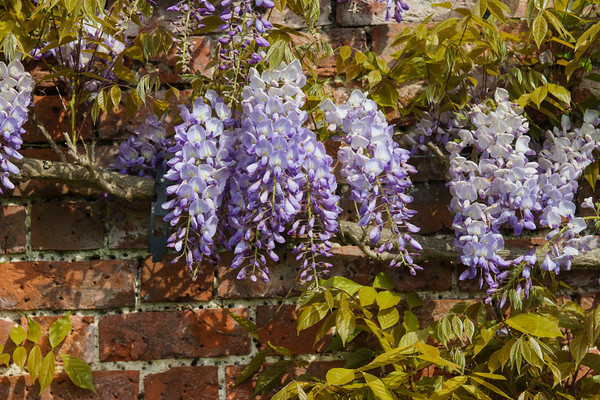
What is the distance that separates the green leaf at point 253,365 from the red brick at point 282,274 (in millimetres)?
122

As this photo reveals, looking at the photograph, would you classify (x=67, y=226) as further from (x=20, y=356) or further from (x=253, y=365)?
(x=253, y=365)

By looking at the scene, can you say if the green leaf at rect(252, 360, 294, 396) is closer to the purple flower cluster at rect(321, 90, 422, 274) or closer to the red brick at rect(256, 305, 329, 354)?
the red brick at rect(256, 305, 329, 354)

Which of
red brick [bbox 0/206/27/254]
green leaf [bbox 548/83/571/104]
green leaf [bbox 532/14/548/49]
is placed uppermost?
green leaf [bbox 532/14/548/49]

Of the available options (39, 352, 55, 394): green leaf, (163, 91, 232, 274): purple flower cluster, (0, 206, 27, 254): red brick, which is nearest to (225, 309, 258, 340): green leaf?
(163, 91, 232, 274): purple flower cluster

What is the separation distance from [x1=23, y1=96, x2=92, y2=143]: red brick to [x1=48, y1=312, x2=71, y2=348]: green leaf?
0.37 meters

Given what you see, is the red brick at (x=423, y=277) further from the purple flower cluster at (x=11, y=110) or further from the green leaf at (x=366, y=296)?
the purple flower cluster at (x=11, y=110)

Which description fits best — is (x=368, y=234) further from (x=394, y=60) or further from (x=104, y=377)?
(x=104, y=377)

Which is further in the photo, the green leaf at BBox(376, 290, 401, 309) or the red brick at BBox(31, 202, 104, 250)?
the red brick at BBox(31, 202, 104, 250)

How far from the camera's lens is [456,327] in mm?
1223

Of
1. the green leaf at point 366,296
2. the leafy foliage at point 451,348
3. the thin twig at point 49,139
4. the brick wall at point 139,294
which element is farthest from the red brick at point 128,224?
the green leaf at point 366,296

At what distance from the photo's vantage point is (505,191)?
4.22 ft

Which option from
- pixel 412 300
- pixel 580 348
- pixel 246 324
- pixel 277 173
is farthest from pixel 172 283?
pixel 580 348

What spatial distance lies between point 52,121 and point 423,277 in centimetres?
84

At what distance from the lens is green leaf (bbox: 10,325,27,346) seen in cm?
137
